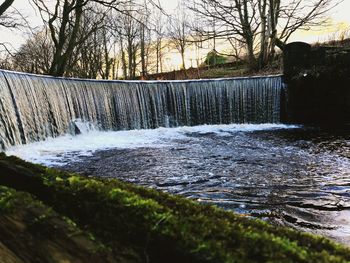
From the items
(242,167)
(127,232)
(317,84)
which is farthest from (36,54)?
(127,232)

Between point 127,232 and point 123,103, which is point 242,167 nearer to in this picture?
point 127,232

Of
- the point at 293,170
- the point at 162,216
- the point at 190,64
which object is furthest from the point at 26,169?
the point at 190,64

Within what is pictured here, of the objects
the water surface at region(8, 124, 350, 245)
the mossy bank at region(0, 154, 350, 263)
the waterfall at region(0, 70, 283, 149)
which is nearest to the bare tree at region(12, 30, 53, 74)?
the waterfall at region(0, 70, 283, 149)

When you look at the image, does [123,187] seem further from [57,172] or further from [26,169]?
[26,169]

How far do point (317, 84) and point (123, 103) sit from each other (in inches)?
303

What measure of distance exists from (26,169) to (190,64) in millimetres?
32401

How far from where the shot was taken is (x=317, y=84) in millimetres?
13938

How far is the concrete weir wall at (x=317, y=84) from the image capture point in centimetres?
1366

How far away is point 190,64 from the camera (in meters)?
33.3

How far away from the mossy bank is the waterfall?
810 centimetres

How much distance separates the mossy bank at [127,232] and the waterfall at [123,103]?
26.6 ft

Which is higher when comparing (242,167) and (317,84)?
(317,84)

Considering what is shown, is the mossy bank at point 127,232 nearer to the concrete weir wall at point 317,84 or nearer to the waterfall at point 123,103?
the waterfall at point 123,103

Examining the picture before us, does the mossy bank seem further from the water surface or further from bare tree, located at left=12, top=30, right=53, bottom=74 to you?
bare tree, located at left=12, top=30, right=53, bottom=74
